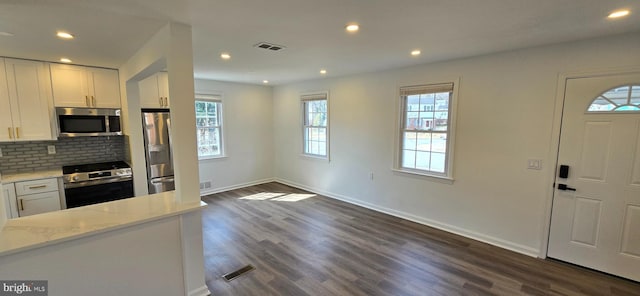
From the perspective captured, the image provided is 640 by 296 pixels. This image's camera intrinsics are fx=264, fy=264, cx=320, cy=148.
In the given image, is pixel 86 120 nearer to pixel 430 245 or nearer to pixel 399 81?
pixel 399 81

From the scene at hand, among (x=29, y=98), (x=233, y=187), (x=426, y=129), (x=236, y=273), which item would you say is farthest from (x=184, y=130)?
(x=233, y=187)

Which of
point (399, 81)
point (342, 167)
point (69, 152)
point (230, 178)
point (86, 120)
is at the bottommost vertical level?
point (230, 178)

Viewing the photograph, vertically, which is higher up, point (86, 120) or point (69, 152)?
point (86, 120)

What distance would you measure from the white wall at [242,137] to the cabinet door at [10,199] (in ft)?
8.35

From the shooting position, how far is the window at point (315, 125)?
5.36 m

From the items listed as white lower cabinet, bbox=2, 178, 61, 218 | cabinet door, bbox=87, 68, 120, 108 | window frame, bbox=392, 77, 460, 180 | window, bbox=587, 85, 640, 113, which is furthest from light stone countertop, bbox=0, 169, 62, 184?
window, bbox=587, 85, 640, 113

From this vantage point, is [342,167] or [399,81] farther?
[342,167]

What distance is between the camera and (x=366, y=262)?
293 cm

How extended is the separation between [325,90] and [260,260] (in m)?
3.33

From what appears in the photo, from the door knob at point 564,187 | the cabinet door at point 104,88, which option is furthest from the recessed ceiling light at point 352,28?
the cabinet door at point 104,88

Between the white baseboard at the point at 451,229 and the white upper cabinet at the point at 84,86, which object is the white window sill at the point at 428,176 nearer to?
the white baseboard at the point at 451,229

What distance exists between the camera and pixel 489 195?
334 centimetres

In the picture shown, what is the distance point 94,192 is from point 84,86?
1451 mm

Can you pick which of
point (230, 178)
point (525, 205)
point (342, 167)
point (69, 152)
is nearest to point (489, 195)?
point (525, 205)
